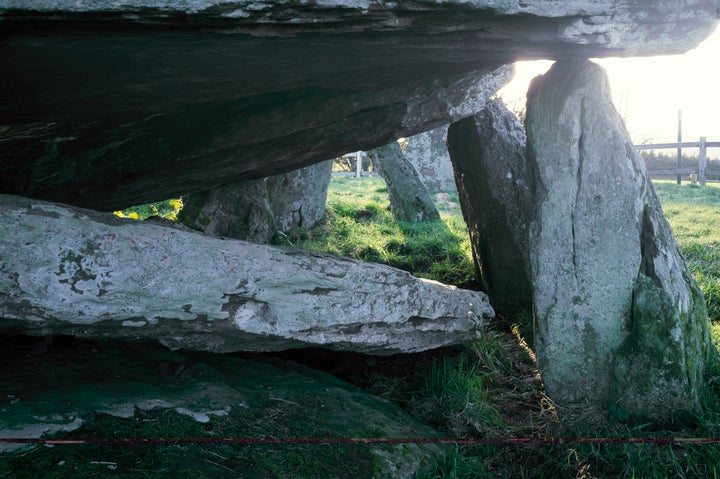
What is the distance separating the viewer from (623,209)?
3908mm

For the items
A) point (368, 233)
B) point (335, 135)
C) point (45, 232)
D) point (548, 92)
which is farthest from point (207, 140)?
point (368, 233)

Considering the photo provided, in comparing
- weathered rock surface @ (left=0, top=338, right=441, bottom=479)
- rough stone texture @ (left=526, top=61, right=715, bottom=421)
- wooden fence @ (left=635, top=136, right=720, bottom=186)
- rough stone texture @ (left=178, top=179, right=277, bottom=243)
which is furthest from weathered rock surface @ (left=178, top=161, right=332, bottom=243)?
wooden fence @ (left=635, top=136, right=720, bottom=186)

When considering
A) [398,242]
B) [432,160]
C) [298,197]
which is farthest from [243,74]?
[432,160]

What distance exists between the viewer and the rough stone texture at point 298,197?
7.83m

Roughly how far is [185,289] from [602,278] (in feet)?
7.80

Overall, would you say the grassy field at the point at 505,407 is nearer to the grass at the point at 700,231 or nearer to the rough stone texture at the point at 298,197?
the grass at the point at 700,231

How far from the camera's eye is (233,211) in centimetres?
649

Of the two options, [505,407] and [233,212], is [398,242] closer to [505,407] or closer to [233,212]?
[233,212]

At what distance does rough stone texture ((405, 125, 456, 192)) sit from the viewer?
12.4 meters

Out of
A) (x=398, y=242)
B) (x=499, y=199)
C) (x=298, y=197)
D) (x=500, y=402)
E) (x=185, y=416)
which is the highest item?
(x=499, y=199)

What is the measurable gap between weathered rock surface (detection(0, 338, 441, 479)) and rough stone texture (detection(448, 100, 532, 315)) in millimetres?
1955

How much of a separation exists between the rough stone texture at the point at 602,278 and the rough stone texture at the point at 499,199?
1.43 m

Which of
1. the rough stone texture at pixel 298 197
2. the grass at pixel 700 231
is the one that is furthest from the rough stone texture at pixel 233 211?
the grass at pixel 700 231

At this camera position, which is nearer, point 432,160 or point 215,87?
point 215,87
